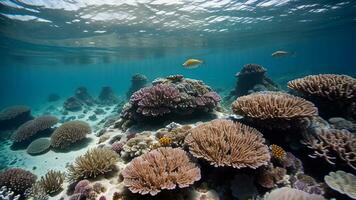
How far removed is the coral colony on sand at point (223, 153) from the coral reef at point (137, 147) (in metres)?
0.03

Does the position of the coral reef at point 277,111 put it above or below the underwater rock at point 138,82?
above

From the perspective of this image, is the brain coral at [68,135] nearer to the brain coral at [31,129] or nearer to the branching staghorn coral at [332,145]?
the brain coral at [31,129]

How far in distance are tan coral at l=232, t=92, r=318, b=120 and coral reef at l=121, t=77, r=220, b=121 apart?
8.48 ft

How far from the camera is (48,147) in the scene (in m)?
12.0

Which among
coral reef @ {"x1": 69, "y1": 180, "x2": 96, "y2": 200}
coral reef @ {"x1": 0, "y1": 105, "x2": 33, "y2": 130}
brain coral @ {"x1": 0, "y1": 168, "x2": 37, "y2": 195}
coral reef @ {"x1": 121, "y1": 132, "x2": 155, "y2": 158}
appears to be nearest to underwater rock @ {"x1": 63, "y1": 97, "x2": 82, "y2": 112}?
coral reef @ {"x1": 0, "y1": 105, "x2": 33, "y2": 130}

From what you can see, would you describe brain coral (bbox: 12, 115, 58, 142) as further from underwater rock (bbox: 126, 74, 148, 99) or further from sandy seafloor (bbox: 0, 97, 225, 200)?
underwater rock (bbox: 126, 74, 148, 99)

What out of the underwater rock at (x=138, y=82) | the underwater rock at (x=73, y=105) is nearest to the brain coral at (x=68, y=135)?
the underwater rock at (x=138, y=82)

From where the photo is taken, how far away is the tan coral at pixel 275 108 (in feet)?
19.1

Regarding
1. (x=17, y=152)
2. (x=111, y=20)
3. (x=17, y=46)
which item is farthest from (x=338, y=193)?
(x=17, y=46)

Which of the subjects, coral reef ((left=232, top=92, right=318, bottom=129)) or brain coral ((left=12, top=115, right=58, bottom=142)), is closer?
coral reef ((left=232, top=92, right=318, bottom=129))

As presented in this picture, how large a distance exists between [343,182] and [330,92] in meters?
3.37

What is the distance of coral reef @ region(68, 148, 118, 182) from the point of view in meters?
6.32

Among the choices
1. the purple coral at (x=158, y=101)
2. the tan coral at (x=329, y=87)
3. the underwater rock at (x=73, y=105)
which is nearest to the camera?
the tan coral at (x=329, y=87)

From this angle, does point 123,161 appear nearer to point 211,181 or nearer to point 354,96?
point 211,181
